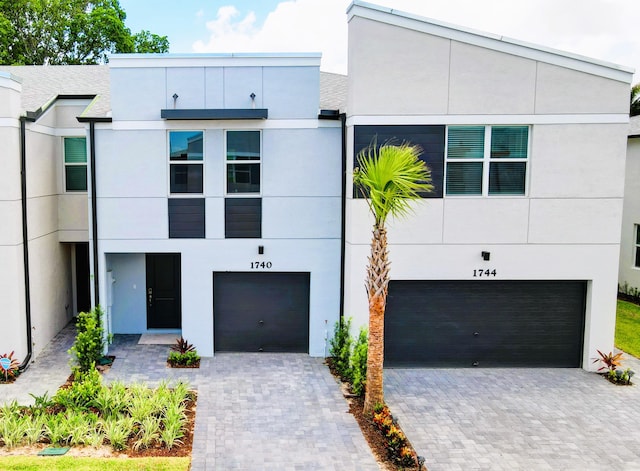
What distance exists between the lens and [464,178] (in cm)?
1203

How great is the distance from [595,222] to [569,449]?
214 inches

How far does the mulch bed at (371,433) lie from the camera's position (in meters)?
8.14

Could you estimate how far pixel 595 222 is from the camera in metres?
12.1

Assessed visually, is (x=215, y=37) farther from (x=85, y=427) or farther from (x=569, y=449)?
(x=569, y=449)

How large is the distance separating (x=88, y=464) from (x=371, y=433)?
4.40 m

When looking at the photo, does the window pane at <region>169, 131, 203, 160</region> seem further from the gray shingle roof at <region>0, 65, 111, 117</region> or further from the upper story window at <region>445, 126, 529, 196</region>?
the upper story window at <region>445, 126, 529, 196</region>

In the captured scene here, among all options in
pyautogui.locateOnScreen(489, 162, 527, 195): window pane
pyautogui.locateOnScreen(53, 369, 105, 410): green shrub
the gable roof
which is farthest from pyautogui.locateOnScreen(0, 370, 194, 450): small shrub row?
the gable roof

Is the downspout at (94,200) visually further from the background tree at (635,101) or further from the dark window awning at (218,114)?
the background tree at (635,101)

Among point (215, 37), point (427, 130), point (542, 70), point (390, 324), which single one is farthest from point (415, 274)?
point (215, 37)

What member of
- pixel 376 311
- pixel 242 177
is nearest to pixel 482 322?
pixel 376 311

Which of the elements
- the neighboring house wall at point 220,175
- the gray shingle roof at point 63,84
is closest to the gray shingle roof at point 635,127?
the neighboring house wall at point 220,175

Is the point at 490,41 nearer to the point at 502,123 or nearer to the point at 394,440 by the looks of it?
the point at 502,123

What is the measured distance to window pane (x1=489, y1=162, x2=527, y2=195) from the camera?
12.0 meters

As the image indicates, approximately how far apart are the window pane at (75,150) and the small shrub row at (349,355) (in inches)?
316
